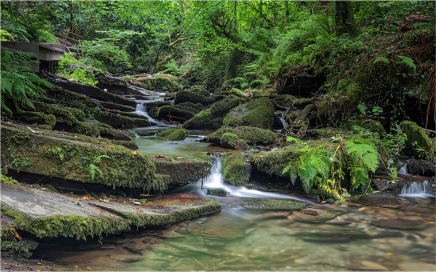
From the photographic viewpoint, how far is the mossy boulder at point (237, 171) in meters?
6.16

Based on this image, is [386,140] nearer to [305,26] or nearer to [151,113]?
[305,26]

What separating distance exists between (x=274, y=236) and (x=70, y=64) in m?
13.4

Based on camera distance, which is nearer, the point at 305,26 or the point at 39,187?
the point at 39,187

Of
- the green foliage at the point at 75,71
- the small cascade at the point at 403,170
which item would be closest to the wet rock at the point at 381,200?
the small cascade at the point at 403,170

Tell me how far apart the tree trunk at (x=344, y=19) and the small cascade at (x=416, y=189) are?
19.8 ft

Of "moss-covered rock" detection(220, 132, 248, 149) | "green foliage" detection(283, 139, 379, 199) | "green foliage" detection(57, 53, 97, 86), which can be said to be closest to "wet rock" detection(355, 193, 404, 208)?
"green foliage" detection(283, 139, 379, 199)

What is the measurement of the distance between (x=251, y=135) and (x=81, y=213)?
5432 mm

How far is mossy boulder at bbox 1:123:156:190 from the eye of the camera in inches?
159

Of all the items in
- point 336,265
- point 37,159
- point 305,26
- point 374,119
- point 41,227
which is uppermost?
point 305,26

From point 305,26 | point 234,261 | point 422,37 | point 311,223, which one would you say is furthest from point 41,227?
point 305,26

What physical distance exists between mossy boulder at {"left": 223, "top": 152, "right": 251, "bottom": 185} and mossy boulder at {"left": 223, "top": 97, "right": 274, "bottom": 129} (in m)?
3.20

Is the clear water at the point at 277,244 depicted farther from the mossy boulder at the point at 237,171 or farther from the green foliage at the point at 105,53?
the green foliage at the point at 105,53

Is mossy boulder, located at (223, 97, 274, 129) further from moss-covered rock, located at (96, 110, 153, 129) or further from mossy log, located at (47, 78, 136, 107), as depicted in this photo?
mossy log, located at (47, 78, 136, 107)

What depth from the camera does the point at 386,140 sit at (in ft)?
24.0
